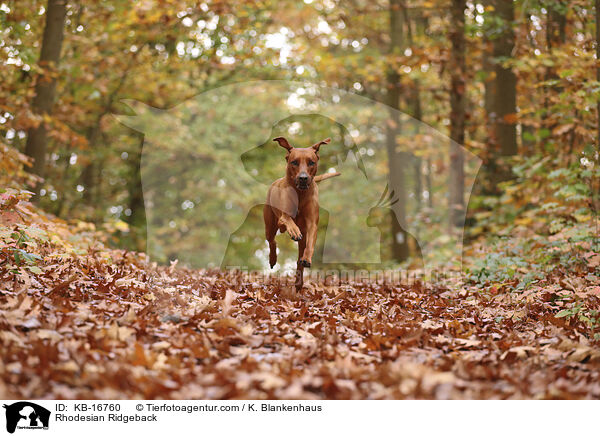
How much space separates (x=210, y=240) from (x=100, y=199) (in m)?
4.94

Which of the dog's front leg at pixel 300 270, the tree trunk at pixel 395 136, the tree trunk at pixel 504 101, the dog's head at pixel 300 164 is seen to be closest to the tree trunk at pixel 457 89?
the tree trunk at pixel 504 101

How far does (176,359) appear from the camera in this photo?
3.76 meters

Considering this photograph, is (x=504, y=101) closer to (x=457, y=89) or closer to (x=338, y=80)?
(x=457, y=89)

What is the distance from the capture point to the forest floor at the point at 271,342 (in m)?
3.44

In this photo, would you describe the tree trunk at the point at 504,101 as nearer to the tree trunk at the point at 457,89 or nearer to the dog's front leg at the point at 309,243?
the tree trunk at the point at 457,89

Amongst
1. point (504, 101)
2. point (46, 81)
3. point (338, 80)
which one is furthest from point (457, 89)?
point (46, 81)

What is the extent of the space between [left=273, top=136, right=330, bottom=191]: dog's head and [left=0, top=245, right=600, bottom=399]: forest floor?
4.23 feet

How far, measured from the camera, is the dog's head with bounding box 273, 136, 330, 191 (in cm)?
626

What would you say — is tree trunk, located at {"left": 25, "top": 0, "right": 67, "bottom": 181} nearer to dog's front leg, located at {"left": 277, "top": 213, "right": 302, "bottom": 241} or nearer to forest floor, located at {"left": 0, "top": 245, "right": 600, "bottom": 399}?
forest floor, located at {"left": 0, "top": 245, "right": 600, "bottom": 399}
